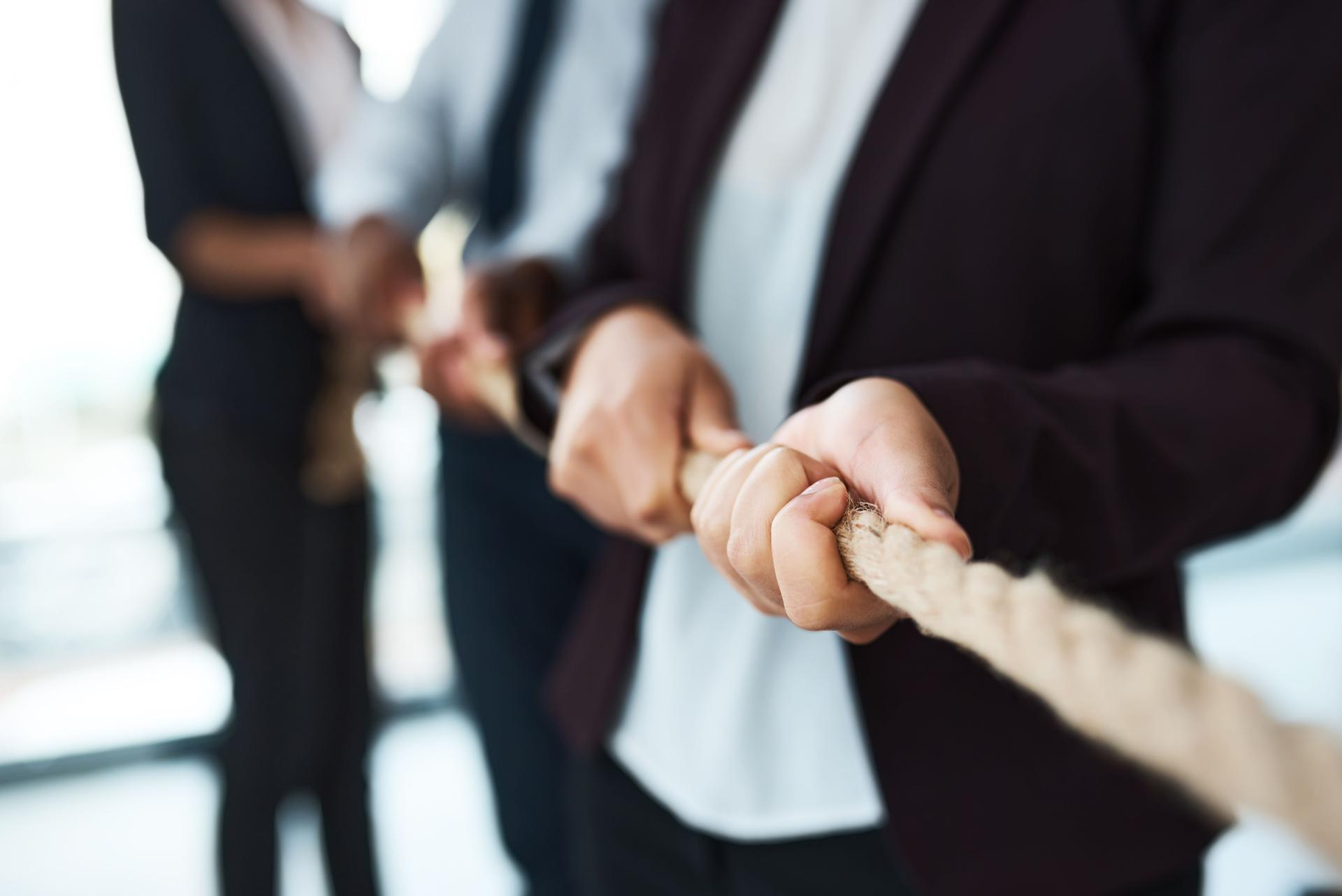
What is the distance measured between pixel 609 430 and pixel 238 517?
65cm

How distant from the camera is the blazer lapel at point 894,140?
0.37m

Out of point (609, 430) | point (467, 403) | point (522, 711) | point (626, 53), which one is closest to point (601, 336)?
point (609, 430)

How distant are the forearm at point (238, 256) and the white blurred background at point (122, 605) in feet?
0.73

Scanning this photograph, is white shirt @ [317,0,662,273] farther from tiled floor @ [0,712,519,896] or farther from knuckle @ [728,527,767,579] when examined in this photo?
tiled floor @ [0,712,519,896]

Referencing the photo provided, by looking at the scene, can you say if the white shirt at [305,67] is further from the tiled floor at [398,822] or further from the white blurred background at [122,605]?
the tiled floor at [398,822]

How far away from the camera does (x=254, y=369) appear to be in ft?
2.88

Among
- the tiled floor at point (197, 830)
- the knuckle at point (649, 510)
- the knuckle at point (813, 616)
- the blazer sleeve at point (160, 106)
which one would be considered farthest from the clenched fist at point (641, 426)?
the tiled floor at point (197, 830)

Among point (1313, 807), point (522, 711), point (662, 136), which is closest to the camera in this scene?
point (1313, 807)

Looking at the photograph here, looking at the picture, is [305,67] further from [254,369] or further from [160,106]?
[254,369]

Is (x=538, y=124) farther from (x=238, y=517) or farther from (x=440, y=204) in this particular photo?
(x=238, y=517)

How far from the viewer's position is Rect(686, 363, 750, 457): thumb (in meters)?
0.34

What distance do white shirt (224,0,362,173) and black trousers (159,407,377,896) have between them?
31 cm

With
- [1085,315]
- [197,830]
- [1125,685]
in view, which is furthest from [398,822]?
[1125,685]

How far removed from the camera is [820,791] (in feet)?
1.36
